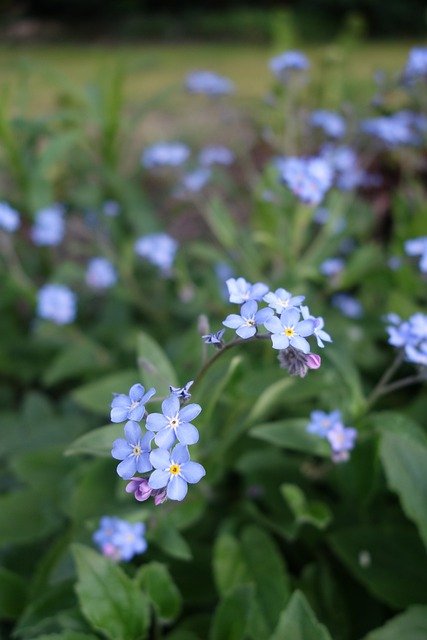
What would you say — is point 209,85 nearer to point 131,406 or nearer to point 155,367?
point 155,367

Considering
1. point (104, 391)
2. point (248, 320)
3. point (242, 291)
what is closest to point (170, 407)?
point (248, 320)

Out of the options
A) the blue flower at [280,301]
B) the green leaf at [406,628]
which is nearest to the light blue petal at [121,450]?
the blue flower at [280,301]

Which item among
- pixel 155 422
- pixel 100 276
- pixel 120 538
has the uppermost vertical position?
pixel 155 422

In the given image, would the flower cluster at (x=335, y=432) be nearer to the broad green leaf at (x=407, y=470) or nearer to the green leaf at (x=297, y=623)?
the broad green leaf at (x=407, y=470)

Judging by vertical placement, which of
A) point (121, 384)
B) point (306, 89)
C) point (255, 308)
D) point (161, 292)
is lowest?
→ point (161, 292)

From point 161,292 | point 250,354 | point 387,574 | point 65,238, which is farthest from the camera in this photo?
point 65,238

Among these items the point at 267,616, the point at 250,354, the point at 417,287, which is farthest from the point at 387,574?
the point at 417,287

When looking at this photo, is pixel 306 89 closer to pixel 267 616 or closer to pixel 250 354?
pixel 250 354
